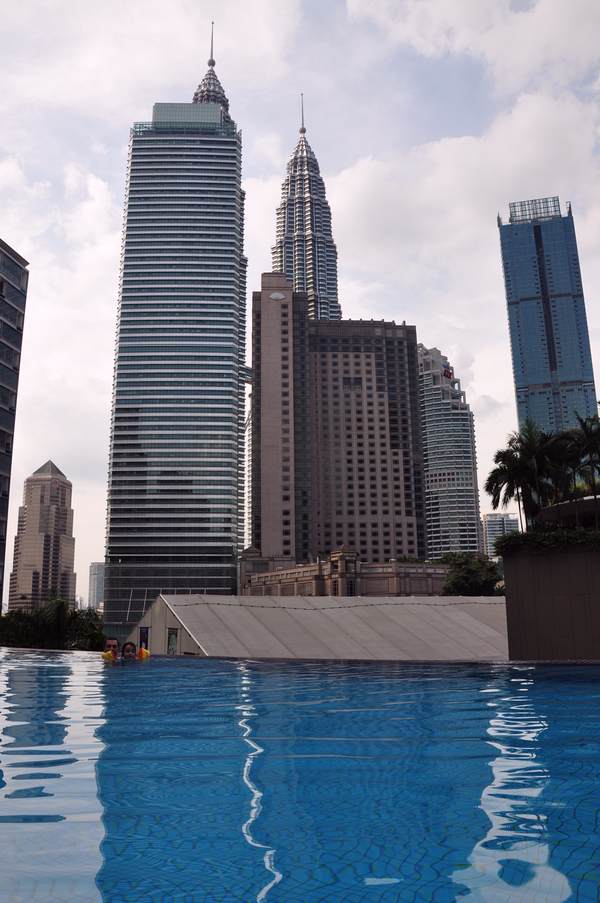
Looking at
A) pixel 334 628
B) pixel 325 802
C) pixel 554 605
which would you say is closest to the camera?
pixel 325 802

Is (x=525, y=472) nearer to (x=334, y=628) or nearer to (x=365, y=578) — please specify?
(x=334, y=628)

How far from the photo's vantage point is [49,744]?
11.6 metres

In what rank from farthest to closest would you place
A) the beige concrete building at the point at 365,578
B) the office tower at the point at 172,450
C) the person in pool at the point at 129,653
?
the office tower at the point at 172,450
the beige concrete building at the point at 365,578
the person in pool at the point at 129,653

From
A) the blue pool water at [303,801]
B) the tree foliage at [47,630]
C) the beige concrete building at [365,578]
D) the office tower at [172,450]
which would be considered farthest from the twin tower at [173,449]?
the blue pool water at [303,801]

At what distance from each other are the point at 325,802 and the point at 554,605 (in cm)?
2364

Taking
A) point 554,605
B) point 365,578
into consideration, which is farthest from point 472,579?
point 554,605

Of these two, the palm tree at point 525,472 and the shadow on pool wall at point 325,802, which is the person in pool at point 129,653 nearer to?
the shadow on pool wall at point 325,802

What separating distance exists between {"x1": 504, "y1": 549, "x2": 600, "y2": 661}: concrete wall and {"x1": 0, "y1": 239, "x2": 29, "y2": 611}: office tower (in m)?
76.1

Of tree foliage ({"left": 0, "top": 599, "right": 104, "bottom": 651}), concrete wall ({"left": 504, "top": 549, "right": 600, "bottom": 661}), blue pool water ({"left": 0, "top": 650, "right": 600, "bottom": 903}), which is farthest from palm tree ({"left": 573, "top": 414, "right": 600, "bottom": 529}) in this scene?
tree foliage ({"left": 0, "top": 599, "right": 104, "bottom": 651})

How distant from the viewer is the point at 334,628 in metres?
37.5

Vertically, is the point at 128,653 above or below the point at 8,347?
below

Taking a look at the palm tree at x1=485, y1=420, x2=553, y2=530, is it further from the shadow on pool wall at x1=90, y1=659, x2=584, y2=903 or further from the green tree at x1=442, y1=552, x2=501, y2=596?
the green tree at x1=442, y1=552, x2=501, y2=596

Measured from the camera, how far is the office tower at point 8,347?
9056 cm

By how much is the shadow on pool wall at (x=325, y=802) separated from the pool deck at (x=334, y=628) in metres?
17.9
